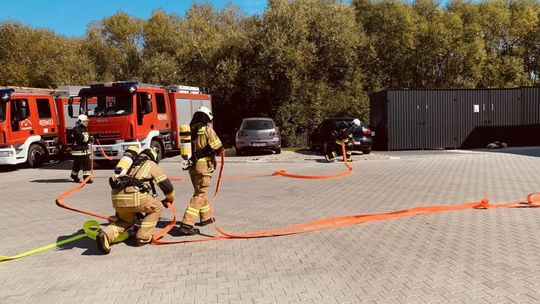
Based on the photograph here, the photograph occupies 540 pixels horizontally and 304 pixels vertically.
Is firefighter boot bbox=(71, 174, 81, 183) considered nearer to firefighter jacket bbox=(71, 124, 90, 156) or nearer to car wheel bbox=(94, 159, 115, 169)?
firefighter jacket bbox=(71, 124, 90, 156)

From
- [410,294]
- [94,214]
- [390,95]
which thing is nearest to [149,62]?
[390,95]

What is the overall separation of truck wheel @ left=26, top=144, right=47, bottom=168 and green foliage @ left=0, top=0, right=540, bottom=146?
11197 millimetres

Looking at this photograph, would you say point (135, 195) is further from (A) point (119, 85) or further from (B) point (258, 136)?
(B) point (258, 136)

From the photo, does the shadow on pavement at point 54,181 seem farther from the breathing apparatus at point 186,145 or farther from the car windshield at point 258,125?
the car windshield at point 258,125

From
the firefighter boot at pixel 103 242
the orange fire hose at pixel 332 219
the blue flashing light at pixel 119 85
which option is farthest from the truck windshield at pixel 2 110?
the firefighter boot at pixel 103 242

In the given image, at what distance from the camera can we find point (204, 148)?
614 cm

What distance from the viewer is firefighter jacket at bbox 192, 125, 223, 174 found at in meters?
6.13

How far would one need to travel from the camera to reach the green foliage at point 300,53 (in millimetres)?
23484

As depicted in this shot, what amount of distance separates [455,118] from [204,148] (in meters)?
15.6

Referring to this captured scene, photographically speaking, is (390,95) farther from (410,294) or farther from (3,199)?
(410,294)

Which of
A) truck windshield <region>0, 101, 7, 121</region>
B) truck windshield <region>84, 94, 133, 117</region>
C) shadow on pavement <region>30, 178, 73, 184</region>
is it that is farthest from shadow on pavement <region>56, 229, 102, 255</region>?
truck windshield <region>0, 101, 7, 121</region>

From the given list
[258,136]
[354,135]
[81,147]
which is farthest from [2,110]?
[354,135]

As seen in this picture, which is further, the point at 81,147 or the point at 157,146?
the point at 157,146

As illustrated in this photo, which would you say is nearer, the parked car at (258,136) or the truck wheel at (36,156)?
the truck wheel at (36,156)
